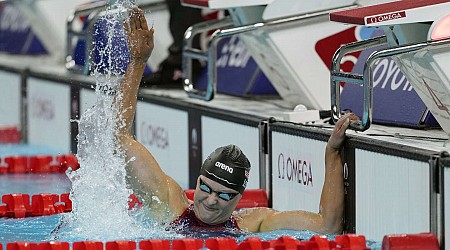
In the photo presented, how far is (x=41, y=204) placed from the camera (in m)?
5.93

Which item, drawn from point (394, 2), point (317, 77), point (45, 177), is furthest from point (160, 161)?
point (394, 2)

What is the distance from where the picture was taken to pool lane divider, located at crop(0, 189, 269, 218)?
5.85m

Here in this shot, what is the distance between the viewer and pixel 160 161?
25.5ft

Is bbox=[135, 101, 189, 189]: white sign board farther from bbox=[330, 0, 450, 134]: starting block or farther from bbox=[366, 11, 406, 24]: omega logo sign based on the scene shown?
bbox=[366, 11, 406, 24]: omega logo sign

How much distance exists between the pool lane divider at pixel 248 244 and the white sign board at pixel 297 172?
0.97m

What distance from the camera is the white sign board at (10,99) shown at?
10445 millimetres

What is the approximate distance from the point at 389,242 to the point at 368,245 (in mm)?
504

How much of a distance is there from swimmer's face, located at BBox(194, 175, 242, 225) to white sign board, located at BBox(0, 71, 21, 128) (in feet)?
18.5

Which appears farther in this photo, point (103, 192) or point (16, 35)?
point (16, 35)

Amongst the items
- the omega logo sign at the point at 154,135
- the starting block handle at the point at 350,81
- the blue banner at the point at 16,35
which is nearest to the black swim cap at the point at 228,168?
the starting block handle at the point at 350,81

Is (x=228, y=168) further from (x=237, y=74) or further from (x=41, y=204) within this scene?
(x=237, y=74)

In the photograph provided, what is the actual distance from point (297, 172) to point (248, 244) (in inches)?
51.2

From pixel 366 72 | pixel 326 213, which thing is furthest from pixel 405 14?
pixel 326 213

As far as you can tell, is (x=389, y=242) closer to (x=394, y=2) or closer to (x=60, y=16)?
(x=394, y=2)
